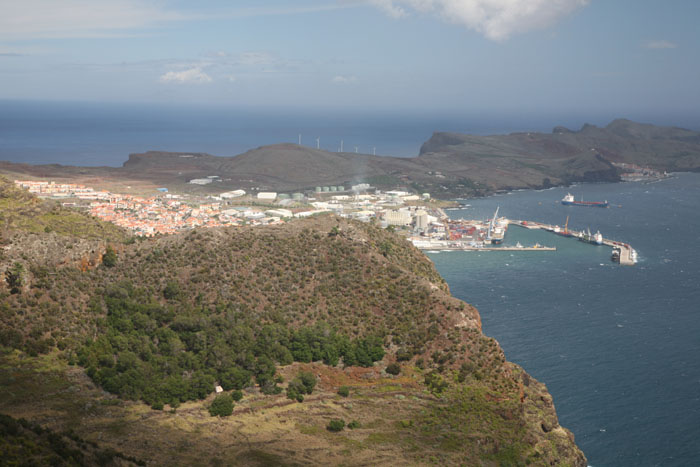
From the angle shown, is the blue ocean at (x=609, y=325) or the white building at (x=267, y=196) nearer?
the blue ocean at (x=609, y=325)

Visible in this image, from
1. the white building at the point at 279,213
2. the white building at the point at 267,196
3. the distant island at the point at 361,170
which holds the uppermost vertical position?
the distant island at the point at 361,170

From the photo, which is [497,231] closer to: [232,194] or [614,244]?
[614,244]

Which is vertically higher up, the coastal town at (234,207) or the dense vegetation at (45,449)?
the coastal town at (234,207)

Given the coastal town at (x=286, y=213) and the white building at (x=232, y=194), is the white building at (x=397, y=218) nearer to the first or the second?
the coastal town at (x=286, y=213)

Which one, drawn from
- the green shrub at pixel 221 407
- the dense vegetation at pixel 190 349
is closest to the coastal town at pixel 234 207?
the dense vegetation at pixel 190 349

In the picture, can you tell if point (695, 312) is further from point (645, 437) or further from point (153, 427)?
point (153, 427)

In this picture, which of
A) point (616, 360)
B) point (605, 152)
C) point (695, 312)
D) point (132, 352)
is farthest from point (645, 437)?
point (605, 152)

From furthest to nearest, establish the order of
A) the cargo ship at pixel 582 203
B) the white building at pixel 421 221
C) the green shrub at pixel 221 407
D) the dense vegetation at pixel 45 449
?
the cargo ship at pixel 582 203, the white building at pixel 421 221, the green shrub at pixel 221 407, the dense vegetation at pixel 45 449

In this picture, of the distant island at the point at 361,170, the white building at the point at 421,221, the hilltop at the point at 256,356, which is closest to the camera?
the hilltop at the point at 256,356
